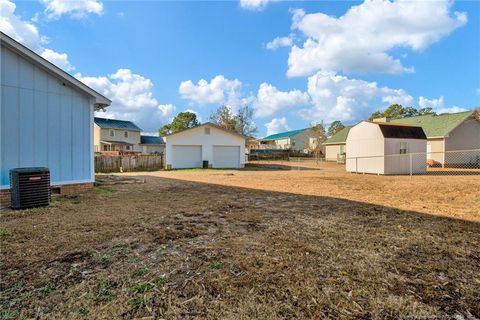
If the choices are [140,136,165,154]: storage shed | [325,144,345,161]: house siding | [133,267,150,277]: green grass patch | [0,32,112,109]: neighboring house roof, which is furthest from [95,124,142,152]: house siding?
[133,267,150,277]: green grass patch

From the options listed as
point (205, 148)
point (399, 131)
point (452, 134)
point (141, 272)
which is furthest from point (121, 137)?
point (141, 272)

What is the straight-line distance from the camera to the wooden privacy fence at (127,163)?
19859 mm

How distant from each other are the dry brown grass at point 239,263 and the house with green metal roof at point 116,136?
33795mm

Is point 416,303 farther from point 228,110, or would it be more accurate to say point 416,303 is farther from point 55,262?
point 228,110

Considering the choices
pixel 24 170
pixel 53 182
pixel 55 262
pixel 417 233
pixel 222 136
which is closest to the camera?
pixel 55 262

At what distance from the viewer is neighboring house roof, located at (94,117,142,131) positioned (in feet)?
126

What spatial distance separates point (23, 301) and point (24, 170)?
198 inches

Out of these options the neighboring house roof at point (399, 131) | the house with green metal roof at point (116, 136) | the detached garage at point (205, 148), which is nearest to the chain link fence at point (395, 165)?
the neighboring house roof at point (399, 131)

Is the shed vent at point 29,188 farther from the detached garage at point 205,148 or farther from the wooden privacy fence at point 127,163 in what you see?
the detached garage at point 205,148

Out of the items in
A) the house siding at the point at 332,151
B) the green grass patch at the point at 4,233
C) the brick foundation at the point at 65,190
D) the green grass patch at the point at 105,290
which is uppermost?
the house siding at the point at 332,151

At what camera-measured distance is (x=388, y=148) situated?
623 inches

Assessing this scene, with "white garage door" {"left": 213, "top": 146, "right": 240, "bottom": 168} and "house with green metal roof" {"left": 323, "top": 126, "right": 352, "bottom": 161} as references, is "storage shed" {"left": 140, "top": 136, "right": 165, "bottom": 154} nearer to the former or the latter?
"white garage door" {"left": 213, "top": 146, "right": 240, "bottom": 168}

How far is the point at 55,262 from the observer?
3352 millimetres

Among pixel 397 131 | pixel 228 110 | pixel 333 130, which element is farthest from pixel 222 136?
pixel 333 130
